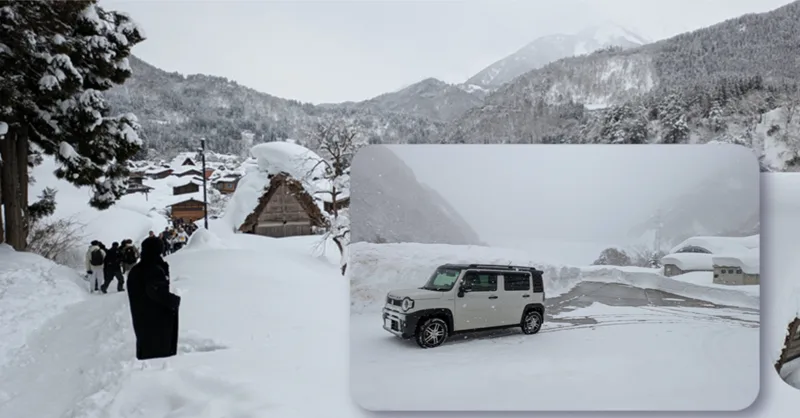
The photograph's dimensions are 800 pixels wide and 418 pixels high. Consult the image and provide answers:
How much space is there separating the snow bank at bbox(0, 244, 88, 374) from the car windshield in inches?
114

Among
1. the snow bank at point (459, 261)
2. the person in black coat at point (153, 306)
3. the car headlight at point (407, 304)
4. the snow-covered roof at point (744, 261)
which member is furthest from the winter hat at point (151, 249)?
the snow-covered roof at point (744, 261)

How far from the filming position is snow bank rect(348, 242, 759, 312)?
115 inches

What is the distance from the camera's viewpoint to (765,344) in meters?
3.04

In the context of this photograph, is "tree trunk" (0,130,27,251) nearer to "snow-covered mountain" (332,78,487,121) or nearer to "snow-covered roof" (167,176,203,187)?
"snow-covered roof" (167,176,203,187)

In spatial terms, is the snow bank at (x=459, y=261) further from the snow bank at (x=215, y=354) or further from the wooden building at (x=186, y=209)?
A: the wooden building at (x=186, y=209)

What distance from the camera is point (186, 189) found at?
3680 mm

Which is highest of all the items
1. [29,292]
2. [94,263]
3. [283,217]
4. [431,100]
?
[431,100]

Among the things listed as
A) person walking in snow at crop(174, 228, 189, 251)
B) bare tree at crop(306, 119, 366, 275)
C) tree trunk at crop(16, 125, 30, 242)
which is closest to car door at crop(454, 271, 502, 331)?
bare tree at crop(306, 119, 366, 275)

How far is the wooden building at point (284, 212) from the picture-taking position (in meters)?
3.74

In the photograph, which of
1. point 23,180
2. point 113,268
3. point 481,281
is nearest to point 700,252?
point 481,281

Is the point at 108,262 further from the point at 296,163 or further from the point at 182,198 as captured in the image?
the point at 296,163

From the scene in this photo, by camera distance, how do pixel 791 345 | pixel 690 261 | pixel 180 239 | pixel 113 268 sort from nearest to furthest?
pixel 690 261 < pixel 791 345 < pixel 113 268 < pixel 180 239

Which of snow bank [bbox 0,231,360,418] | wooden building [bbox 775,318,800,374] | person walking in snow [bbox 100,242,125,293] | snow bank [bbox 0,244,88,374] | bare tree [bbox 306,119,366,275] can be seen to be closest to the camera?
snow bank [bbox 0,231,360,418]

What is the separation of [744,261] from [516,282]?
1585mm
